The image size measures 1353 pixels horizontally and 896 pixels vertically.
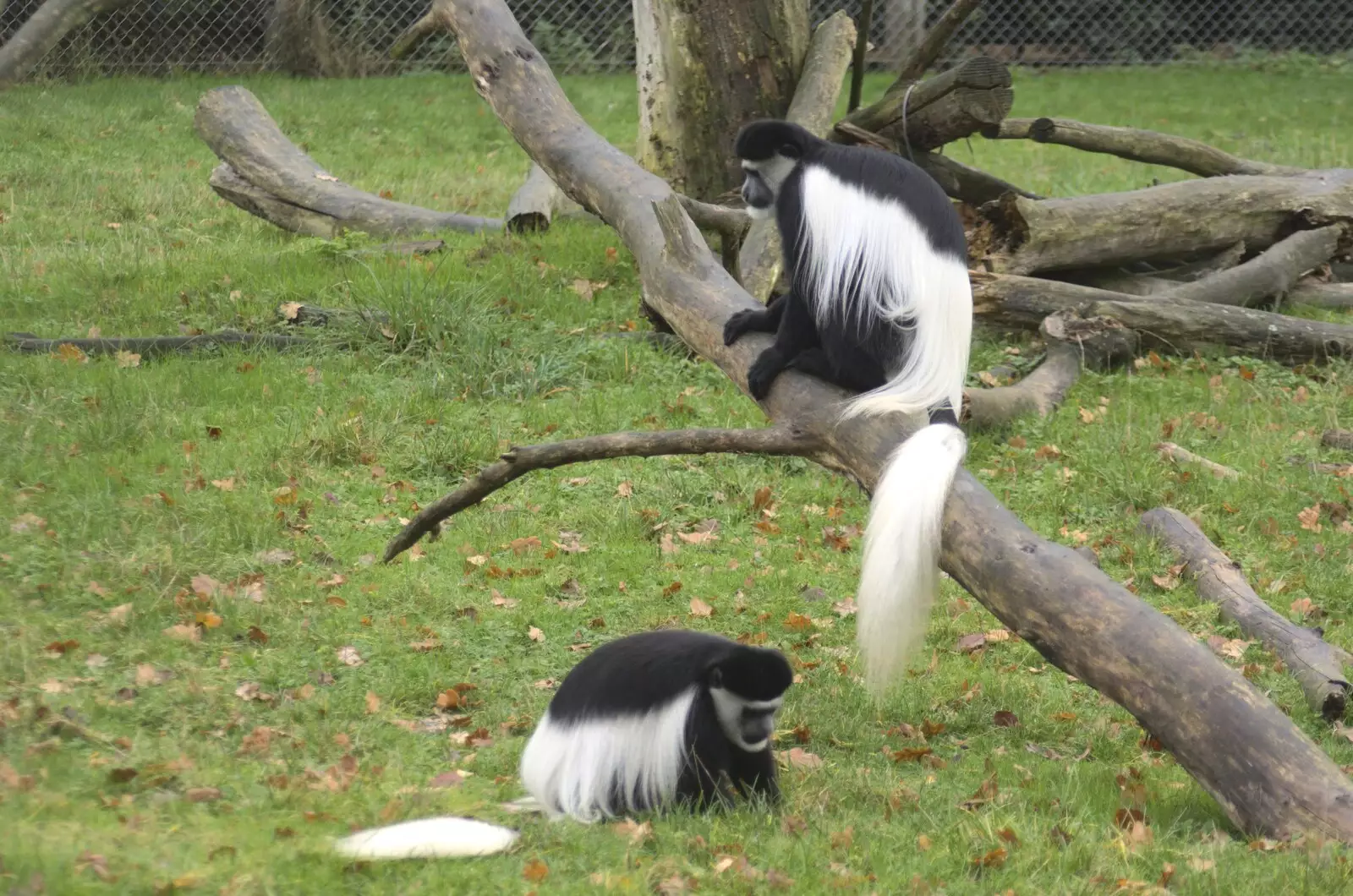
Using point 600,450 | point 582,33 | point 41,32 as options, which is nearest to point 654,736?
point 600,450

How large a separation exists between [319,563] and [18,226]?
4.26 metres

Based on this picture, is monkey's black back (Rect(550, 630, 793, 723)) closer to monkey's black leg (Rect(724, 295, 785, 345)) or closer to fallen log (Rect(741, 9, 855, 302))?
monkey's black leg (Rect(724, 295, 785, 345))

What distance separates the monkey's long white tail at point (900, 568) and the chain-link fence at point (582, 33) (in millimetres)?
10198

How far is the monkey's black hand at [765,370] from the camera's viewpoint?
368 centimetres

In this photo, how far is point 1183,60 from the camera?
14742 millimetres

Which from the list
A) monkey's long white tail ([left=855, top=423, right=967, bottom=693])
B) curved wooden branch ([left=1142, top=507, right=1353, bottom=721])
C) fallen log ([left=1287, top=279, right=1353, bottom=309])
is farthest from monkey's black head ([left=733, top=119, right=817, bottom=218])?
fallen log ([left=1287, top=279, right=1353, bottom=309])

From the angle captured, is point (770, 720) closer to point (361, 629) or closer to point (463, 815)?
point (463, 815)

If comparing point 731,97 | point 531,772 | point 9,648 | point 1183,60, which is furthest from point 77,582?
point 1183,60

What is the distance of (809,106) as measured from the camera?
6.54 m

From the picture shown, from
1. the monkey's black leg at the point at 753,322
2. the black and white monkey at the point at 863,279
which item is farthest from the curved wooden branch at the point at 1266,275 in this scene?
the monkey's black leg at the point at 753,322

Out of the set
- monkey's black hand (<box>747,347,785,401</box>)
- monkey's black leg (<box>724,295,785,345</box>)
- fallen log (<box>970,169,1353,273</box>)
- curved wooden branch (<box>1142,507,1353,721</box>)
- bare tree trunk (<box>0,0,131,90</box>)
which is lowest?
curved wooden branch (<box>1142,507,1353,721</box>)

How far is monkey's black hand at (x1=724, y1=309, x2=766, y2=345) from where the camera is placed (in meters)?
3.82

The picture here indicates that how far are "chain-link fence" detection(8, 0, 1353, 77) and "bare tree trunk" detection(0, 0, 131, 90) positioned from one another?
0.57 metres

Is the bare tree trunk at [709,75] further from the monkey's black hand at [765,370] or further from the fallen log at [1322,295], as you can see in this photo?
the monkey's black hand at [765,370]
